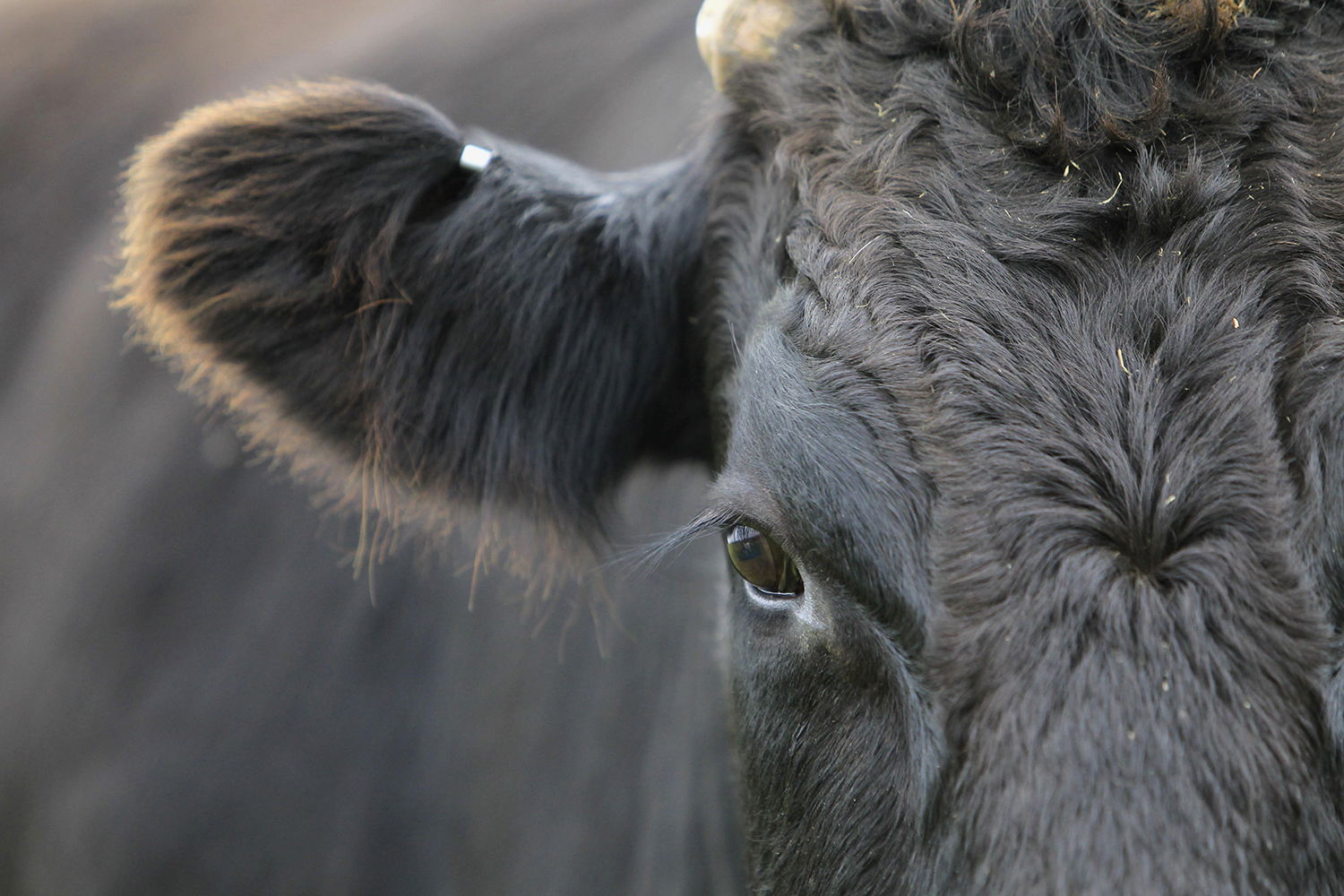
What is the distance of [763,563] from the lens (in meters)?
1.60

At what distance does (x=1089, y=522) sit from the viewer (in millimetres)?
1181

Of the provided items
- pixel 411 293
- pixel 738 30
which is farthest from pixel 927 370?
pixel 411 293

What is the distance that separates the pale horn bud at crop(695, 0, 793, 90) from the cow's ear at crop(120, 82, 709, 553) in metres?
0.22

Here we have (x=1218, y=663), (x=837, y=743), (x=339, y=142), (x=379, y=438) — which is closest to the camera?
(x=1218, y=663)

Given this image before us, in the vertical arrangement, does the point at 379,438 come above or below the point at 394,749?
above

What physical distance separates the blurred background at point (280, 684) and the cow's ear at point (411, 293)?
366 mm

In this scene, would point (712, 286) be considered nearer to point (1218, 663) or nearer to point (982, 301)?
point (982, 301)

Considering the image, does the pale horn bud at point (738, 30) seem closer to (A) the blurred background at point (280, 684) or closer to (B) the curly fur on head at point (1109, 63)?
(B) the curly fur on head at point (1109, 63)

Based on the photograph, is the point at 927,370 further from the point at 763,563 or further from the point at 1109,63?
the point at 1109,63

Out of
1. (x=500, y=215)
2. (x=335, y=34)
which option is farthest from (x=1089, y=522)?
(x=335, y=34)

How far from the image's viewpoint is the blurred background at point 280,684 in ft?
8.23

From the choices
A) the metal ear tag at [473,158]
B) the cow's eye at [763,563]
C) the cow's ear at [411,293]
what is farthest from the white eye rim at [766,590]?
the metal ear tag at [473,158]

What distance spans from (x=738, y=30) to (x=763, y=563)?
1097 millimetres

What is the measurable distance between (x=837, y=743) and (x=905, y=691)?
19 cm
